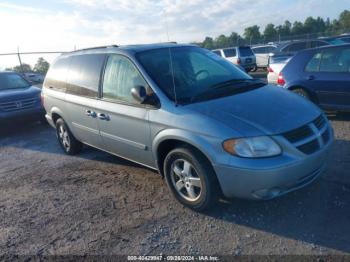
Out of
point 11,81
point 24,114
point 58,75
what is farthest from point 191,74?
point 11,81

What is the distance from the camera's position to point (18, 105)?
8.80m

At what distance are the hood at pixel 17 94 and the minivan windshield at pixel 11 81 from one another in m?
0.33

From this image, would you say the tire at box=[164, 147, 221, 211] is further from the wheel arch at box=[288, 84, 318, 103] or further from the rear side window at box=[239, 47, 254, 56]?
the rear side window at box=[239, 47, 254, 56]

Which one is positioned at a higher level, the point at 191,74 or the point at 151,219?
the point at 191,74

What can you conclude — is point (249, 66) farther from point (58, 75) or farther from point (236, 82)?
point (236, 82)

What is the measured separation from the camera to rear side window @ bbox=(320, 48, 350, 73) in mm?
6383

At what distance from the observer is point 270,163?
3.21 m

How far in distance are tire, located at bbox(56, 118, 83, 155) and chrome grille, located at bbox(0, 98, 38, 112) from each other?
2.89 meters

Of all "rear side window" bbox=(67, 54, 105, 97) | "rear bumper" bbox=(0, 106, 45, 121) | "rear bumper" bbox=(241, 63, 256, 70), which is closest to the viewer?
"rear side window" bbox=(67, 54, 105, 97)

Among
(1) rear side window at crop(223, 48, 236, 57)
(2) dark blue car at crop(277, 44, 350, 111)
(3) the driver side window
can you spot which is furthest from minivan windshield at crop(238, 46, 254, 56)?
(3) the driver side window

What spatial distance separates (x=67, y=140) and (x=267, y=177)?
4296 mm

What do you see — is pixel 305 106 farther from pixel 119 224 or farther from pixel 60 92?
pixel 60 92

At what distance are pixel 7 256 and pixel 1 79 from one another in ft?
24.4

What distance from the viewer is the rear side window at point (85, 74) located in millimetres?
4984
